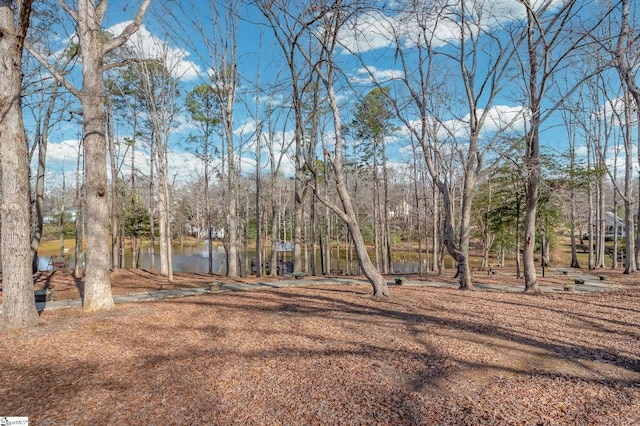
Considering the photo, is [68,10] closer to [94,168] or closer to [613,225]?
[94,168]

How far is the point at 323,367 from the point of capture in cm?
356

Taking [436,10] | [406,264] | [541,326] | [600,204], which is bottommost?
[406,264]

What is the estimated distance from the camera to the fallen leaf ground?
8.90 ft

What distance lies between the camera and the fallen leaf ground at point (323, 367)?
2.71 meters

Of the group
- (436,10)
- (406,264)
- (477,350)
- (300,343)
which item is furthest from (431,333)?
(406,264)

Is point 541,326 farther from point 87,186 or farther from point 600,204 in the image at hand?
point 600,204

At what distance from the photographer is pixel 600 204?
18.7 meters

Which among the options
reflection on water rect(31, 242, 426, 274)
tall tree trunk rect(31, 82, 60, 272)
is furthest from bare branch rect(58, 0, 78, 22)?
reflection on water rect(31, 242, 426, 274)

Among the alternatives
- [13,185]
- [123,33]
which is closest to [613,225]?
[123,33]

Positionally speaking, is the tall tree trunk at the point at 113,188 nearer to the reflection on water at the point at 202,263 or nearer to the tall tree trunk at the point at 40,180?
the tall tree trunk at the point at 40,180

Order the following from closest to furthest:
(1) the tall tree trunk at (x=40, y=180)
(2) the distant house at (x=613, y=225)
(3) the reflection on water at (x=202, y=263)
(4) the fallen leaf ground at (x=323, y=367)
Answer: (4) the fallen leaf ground at (x=323, y=367) → (1) the tall tree trunk at (x=40, y=180) → (3) the reflection on water at (x=202, y=263) → (2) the distant house at (x=613, y=225)

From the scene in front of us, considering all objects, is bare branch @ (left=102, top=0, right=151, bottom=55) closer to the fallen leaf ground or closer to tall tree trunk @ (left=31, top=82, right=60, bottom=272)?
the fallen leaf ground

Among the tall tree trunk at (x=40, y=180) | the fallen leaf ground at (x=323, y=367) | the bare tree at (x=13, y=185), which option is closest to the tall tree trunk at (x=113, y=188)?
the tall tree trunk at (x=40, y=180)

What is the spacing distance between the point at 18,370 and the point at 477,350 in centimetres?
508
